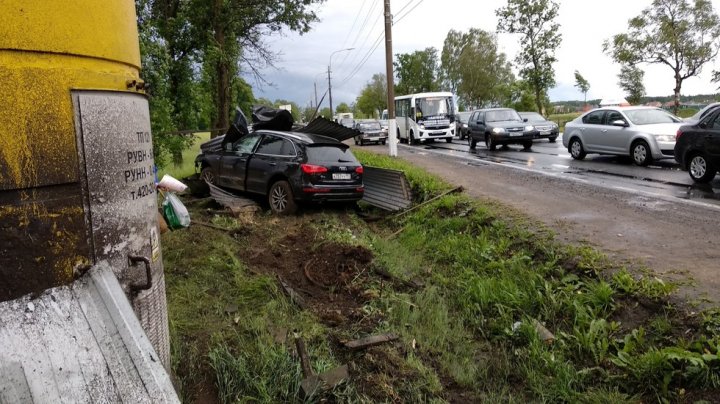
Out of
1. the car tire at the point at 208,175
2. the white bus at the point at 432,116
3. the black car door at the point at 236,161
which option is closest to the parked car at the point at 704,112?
the black car door at the point at 236,161

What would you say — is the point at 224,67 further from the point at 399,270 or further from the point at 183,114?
the point at 399,270

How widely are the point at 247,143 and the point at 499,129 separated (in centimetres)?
1275

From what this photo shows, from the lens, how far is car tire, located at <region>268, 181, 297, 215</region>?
9.30 m

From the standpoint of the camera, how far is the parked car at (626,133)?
510 inches

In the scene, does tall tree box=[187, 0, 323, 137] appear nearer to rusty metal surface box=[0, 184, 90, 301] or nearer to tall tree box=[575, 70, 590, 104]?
rusty metal surface box=[0, 184, 90, 301]

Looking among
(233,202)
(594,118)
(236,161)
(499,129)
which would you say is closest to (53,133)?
(233,202)

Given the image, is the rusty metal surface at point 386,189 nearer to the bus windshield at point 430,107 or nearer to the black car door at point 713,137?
the black car door at point 713,137

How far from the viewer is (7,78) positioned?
80.6 inches

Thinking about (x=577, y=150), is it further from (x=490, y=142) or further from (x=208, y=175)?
(x=208, y=175)

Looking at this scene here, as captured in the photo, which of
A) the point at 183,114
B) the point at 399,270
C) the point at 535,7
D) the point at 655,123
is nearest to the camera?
the point at 399,270

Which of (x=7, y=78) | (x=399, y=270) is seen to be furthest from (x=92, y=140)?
(x=399, y=270)

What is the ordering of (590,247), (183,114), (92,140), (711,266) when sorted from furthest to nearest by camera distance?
(183,114) < (590,247) < (711,266) < (92,140)

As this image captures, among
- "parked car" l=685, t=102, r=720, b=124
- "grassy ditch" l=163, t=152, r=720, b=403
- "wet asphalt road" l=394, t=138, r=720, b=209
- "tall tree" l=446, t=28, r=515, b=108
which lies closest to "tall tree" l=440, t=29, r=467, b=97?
"tall tree" l=446, t=28, r=515, b=108

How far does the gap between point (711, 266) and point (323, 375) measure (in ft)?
13.4
